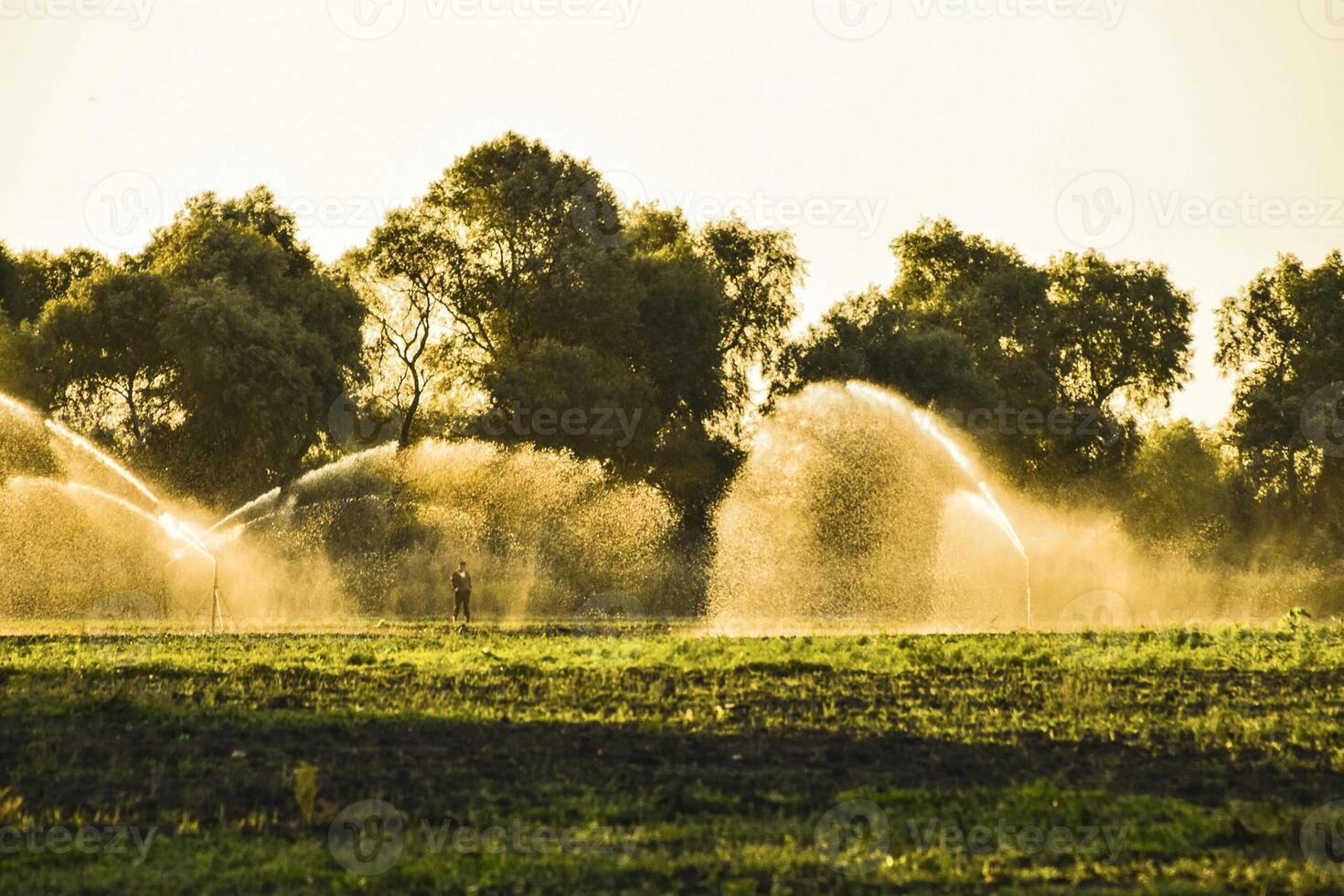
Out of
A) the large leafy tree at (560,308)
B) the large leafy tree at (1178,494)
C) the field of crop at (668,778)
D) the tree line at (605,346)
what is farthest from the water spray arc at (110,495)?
the large leafy tree at (1178,494)

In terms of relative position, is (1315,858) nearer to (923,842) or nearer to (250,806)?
(923,842)

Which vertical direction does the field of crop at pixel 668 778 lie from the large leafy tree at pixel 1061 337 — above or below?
below

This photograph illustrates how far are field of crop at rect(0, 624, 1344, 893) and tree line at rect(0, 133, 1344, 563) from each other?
125 feet

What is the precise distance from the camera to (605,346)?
74938mm

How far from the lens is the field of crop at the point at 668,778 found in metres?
13.1

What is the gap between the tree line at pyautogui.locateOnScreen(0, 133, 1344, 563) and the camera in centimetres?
6738

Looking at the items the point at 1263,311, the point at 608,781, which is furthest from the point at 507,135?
the point at 608,781

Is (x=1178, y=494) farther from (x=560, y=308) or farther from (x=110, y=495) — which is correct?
(x=110, y=495)

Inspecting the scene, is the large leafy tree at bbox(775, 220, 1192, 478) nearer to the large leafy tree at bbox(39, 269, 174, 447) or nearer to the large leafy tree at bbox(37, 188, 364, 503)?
the large leafy tree at bbox(37, 188, 364, 503)

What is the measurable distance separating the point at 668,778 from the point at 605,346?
192ft

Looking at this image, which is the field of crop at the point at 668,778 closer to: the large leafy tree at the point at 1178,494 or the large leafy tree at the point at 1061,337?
the large leafy tree at the point at 1061,337

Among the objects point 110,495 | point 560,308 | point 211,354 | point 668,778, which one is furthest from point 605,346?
point 668,778

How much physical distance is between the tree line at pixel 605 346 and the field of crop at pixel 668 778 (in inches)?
1498

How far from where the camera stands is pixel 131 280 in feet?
220
